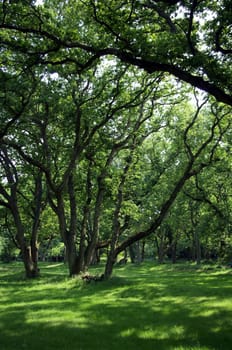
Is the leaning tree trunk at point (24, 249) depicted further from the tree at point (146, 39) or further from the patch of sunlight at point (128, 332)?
the patch of sunlight at point (128, 332)

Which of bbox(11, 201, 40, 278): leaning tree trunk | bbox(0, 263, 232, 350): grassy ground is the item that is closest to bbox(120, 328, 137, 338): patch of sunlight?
bbox(0, 263, 232, 350): grassy ground

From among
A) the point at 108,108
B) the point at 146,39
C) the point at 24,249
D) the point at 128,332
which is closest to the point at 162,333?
the point at 128,332

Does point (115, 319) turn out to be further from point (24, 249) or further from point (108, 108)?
point (24, 249)

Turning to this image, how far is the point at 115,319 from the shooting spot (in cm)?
1041

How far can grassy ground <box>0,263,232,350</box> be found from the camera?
25.9 feet

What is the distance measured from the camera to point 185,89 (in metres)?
20.5

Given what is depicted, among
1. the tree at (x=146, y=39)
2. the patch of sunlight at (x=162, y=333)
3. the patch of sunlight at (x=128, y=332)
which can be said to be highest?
the tree at (x=146, y=39)

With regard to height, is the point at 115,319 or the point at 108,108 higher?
the point at 108,108

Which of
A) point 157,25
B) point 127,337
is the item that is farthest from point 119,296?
point 157,25

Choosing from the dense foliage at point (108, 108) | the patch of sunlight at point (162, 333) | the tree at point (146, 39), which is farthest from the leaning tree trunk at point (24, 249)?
the patch of sunlight at point (162, 333)

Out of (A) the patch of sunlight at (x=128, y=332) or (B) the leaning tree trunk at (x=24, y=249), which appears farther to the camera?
(B) the leaning tree trunk at (x=24, y=249)

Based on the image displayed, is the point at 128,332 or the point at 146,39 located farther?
the point at 146,39

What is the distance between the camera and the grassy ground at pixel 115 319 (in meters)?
7.90

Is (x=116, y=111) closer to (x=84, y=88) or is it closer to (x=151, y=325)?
(x=84, y=88)
